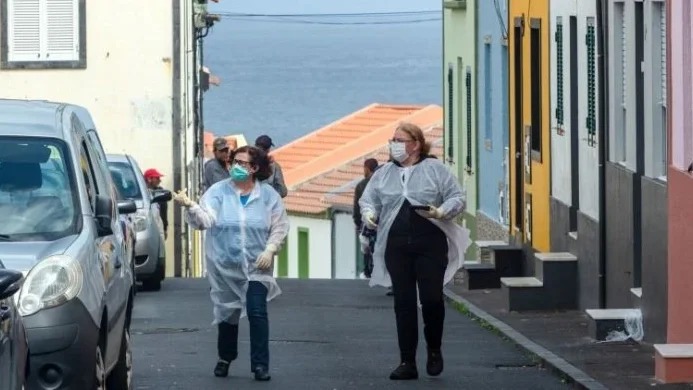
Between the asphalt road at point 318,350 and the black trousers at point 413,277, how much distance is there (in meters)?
0.38

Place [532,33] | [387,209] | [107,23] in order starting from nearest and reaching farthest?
[387,209], [532,33], [107,23]

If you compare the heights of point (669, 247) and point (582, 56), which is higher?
point (582, 56)

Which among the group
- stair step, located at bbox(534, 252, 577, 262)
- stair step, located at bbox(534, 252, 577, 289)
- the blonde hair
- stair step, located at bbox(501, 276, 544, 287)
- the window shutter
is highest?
the window shutter

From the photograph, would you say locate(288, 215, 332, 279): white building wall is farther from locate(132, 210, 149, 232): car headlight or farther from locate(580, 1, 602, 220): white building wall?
locate(580, 1, 602, 220): white building wall

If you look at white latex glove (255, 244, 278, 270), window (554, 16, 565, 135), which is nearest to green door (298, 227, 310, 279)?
window (554, 16, 565, 135)

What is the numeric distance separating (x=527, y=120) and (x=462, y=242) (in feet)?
33.8

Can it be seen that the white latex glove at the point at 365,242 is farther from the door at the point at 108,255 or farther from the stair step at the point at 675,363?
the door at the point at 108,255

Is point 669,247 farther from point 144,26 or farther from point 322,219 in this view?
point 322,219

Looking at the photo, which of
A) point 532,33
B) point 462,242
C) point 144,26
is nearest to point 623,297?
point 462,242

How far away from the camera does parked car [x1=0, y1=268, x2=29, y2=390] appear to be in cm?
718

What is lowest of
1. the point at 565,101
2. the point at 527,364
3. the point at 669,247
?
the point at 527,364

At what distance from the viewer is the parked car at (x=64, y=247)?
30.7 feet

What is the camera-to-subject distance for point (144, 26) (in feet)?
113

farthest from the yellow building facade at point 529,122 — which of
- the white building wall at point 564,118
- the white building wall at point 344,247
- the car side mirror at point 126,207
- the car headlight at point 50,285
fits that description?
the white building wall at point 344,247
